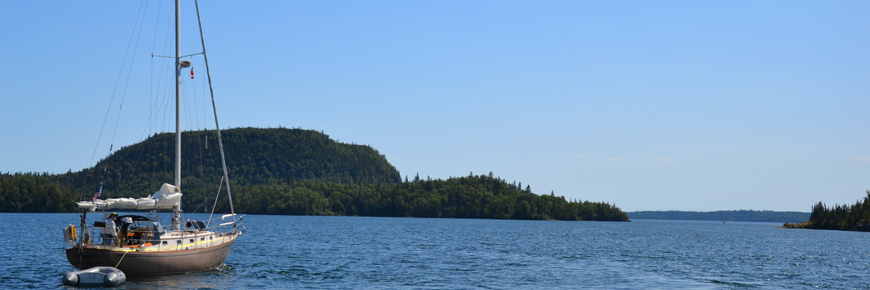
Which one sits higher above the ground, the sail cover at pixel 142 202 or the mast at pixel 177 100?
the mast at pixel 177 100

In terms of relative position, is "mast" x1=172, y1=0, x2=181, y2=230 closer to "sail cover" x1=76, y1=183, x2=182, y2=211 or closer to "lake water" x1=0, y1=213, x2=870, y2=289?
"sail cover" x1=76, y1=183, x2=182, y2=211

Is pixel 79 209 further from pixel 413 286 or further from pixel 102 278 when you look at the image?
pixel 413 286

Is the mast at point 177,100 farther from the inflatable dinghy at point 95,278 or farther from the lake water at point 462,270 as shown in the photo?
the inflatable dinghy at point 95,278

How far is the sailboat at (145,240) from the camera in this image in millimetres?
34500

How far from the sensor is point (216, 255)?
135ft

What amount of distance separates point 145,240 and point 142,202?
203 cm

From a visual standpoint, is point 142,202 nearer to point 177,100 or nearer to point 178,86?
point 177,100

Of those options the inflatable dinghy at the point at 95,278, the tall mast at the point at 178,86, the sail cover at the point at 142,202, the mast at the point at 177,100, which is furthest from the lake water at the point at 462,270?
the tall mast at the point at 178,86

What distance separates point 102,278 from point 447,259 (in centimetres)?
2977

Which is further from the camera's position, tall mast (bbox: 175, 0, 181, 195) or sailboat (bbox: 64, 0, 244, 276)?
tall mast (bbox: 175, 0, 181, 195)

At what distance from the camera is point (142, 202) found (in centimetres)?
3653

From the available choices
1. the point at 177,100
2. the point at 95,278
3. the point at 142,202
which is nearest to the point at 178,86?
the point at 177,100

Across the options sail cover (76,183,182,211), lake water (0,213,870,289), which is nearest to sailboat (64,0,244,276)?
sail cover (76,183,182,211)

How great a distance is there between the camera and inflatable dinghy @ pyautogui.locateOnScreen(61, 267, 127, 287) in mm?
33094
